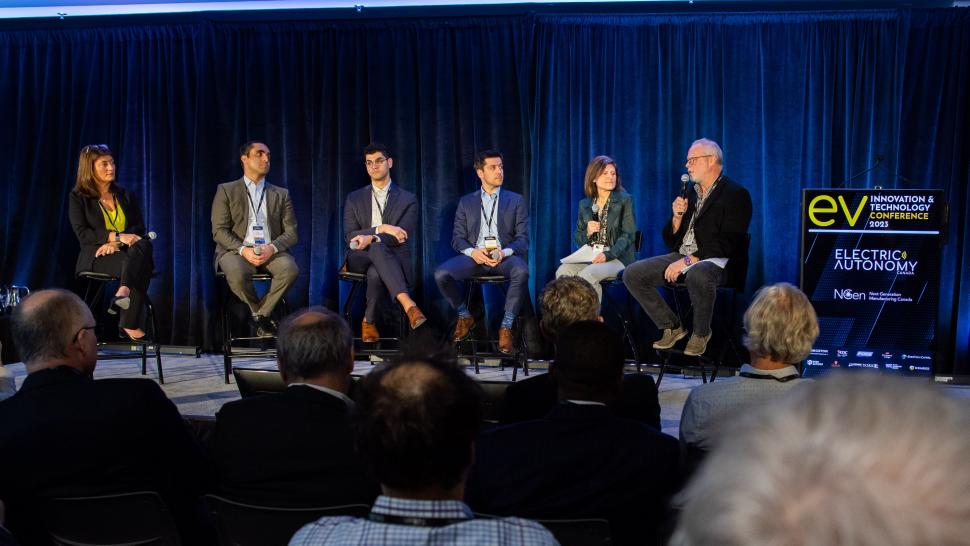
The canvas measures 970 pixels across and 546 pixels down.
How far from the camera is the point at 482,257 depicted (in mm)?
5566

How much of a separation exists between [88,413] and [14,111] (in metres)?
5.92

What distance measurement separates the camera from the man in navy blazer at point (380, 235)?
559cm

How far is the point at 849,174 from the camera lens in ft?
19.5

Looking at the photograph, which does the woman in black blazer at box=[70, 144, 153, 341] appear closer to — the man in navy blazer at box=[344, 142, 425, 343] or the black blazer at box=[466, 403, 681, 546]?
the man in navy blazer at box=[344, 142, 425, 343]

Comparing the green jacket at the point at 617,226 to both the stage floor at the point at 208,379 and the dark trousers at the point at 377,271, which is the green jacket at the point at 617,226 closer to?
the stage floor at the point at 208,379

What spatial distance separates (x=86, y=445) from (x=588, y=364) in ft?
3.78

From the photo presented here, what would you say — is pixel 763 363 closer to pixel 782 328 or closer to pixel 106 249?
pixel 782 328

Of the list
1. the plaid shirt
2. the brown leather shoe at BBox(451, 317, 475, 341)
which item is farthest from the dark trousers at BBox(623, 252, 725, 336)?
the plaid shirt

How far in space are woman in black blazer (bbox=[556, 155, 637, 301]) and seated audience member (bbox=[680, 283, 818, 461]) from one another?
2.59 metres

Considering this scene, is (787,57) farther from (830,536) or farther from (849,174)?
(830,536)

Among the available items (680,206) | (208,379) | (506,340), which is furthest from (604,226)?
(208,379)

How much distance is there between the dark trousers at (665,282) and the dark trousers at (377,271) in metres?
1.44

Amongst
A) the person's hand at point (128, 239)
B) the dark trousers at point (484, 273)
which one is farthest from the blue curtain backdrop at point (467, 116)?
the person's hand at point (128, 239)

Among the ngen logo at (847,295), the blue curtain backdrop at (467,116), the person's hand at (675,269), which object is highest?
the blue curtain backdrop at (467,116)
